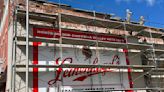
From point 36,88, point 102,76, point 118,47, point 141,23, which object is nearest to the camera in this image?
point 36,88

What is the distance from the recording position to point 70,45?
11812 millimetres

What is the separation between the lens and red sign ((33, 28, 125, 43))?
1129 cm

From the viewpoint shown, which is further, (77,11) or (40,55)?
(77,11)

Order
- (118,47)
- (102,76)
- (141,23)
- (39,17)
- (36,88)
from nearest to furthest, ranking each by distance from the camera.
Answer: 1. (36,88)
2. (39,17)
3. (102,76)
4. (118,47)
5. (141,23)

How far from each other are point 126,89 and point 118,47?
224 cm

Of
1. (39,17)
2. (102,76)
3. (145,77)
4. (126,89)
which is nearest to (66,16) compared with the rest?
(39,17)

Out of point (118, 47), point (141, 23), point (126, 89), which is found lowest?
point (126, 89)

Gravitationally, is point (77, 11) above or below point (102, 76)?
above

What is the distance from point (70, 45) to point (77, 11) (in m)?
2.41

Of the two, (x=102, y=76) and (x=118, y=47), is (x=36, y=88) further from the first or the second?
(x=118, y=47)

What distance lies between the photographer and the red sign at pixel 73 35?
37.0 feet

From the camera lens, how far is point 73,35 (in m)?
12.1

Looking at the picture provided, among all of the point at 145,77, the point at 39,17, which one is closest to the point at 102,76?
the point at 145,77

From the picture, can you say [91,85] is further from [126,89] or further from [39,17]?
[39,17]
